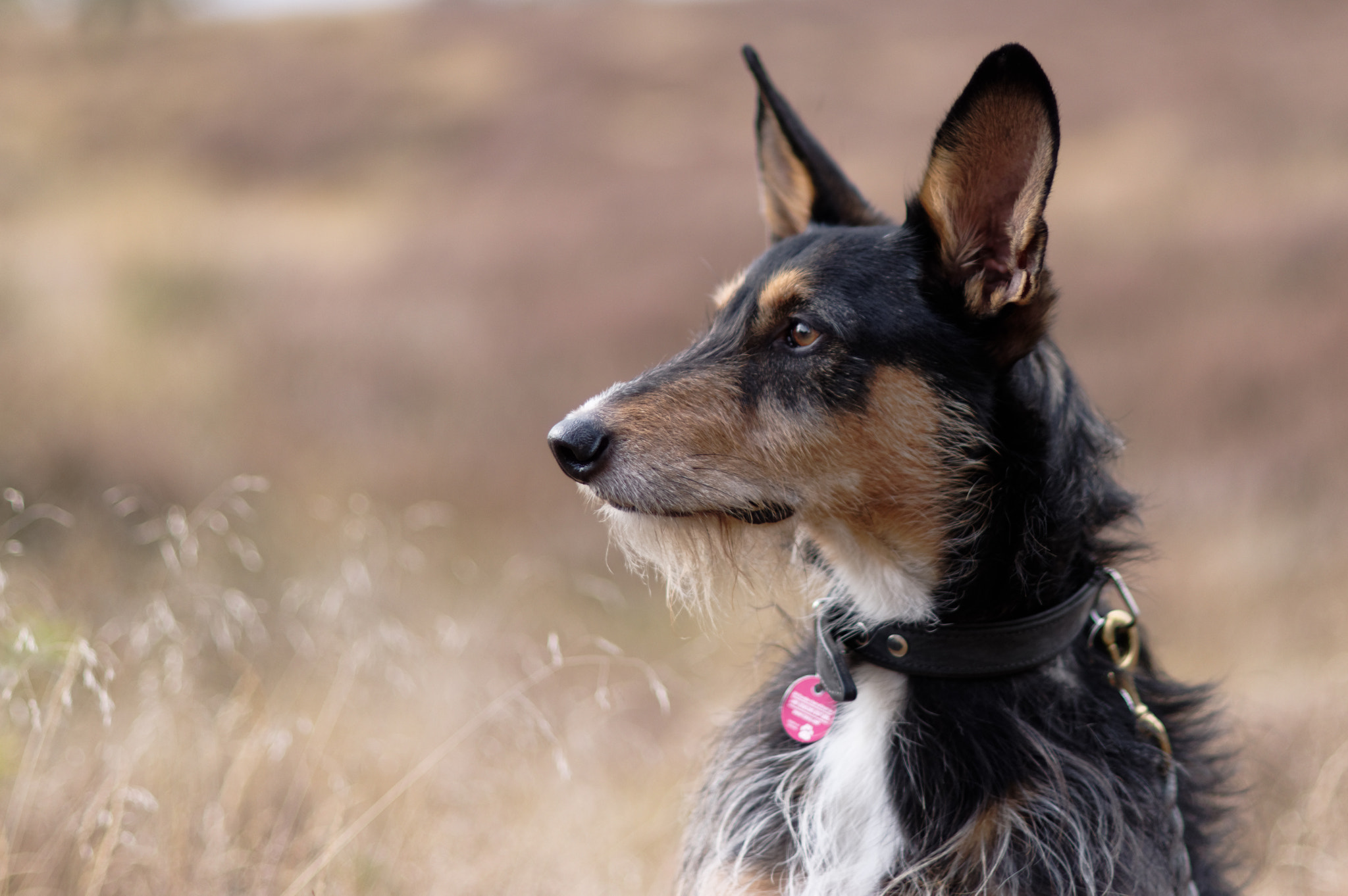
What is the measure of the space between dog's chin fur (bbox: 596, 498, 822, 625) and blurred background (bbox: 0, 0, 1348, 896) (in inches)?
8.3

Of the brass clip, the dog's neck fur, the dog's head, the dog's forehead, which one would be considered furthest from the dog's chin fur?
the brass clip

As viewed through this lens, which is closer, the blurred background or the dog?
the dog

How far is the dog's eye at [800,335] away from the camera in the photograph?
2.45 metres

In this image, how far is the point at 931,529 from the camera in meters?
2.41

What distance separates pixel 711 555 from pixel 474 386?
7119 millimetres

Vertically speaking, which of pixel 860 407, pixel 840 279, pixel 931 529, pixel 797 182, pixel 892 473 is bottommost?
pixel 931 529

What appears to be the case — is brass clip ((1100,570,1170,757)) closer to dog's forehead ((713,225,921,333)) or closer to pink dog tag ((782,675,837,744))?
pink dog tag ((782,675,837,744))

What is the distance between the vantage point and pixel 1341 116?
37.9 ft

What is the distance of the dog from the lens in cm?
228

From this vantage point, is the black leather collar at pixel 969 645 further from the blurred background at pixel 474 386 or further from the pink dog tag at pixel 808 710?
the blurred background at pixel 474 386

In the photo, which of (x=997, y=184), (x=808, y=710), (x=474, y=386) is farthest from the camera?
(x=474, y=386)

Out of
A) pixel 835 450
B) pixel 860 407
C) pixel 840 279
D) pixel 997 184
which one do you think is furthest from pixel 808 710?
pixel 997 184

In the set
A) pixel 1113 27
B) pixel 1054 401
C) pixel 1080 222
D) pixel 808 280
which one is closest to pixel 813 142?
pixel 808 280

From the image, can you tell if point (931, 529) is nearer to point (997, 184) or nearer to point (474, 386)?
point (997, 184)
